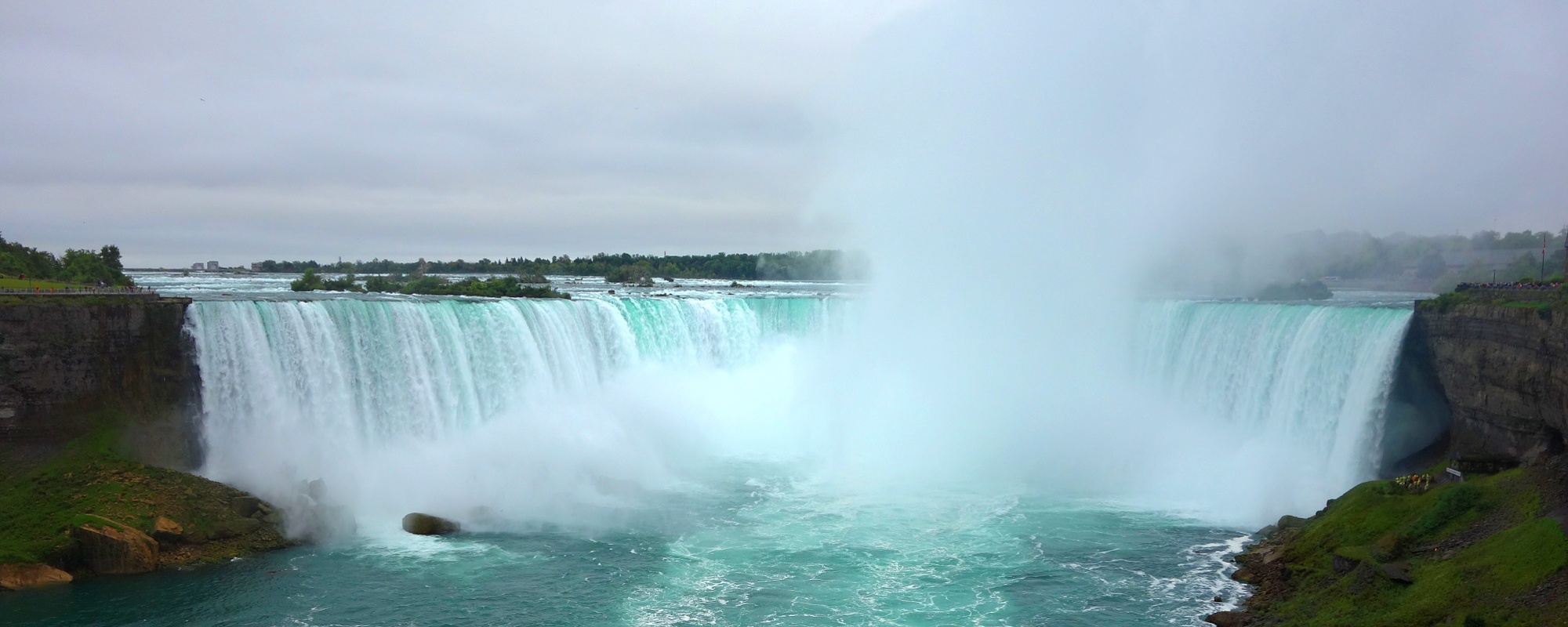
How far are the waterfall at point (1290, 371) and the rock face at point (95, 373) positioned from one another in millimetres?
26203

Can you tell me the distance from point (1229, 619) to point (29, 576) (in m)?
20.8

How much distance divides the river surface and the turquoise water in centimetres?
7

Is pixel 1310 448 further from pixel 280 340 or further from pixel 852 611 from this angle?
pixel 280 340

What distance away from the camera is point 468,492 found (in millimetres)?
23594

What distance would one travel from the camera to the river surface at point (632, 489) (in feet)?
57.1

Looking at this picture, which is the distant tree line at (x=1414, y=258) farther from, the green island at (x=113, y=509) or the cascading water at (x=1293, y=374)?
the green island at (x=113, y=509)

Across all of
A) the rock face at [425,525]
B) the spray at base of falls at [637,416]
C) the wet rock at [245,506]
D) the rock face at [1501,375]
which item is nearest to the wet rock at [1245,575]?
the spray at base of falls at [637,416]

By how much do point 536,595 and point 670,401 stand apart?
1566 centimetres

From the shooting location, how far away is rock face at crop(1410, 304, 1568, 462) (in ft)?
61.6

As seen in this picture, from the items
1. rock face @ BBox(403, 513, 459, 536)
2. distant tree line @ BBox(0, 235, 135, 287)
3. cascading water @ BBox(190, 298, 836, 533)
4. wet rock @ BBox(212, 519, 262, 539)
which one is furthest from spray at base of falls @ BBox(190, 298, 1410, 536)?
distant tree line @ BBox(0, 235, 135, 287)

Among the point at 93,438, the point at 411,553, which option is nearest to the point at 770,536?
the point at 411,553

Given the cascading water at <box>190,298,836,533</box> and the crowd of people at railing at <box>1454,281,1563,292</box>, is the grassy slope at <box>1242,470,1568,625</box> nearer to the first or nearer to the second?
the crowd of people at railing at <box>1454,281,1563,292</box>

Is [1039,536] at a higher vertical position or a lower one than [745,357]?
lower

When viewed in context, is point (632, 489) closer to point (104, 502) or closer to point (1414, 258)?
point (104, 502)
